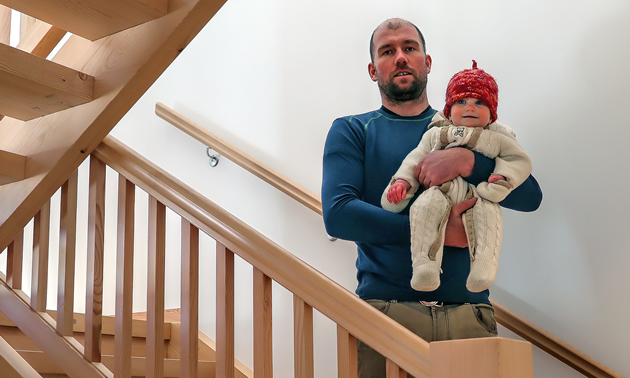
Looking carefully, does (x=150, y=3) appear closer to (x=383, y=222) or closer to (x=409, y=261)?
(x=383, y=222)

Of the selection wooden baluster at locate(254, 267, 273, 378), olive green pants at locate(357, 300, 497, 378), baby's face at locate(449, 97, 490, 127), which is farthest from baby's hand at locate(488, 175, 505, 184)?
wooden baluster at locate(254, 267, 273, 378)

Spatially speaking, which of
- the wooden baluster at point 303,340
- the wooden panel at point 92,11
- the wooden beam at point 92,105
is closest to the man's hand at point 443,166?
the wooden baluster at point 303,340

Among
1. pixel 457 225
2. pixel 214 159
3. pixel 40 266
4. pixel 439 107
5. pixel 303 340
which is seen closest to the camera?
pixel 303 340

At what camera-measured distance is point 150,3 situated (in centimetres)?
157

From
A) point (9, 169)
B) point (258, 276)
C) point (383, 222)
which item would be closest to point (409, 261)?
point (383, 222)

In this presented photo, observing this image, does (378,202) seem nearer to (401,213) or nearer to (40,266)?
(401,213)

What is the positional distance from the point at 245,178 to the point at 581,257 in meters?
1.43

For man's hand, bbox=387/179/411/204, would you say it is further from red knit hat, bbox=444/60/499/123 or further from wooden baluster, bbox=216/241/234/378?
wooden baluster, bbox=216/241/234/378

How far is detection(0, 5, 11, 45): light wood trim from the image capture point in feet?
6.07

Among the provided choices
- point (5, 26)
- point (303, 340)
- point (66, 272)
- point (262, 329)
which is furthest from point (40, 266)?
point (303, 340)

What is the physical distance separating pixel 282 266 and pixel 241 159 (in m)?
1.36

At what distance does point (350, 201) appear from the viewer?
1480 millimetres

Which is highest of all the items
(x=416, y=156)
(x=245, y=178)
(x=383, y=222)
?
(x=245, y=178)

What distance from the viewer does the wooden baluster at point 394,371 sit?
120 centimetres
